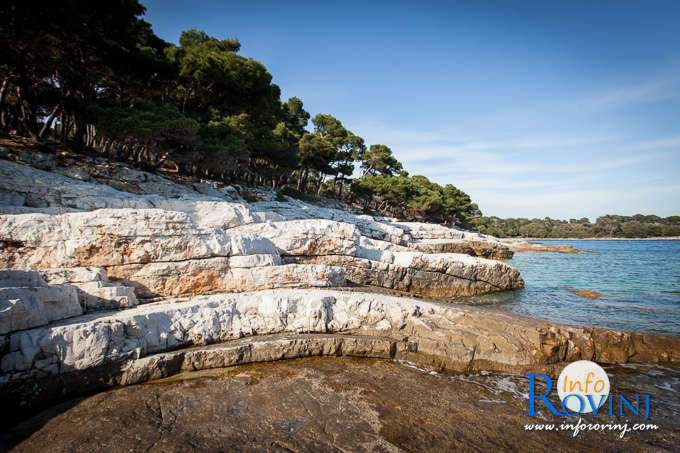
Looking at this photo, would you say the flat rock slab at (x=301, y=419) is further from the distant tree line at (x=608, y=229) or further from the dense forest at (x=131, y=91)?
the distant tree line at (x=608, y=229)

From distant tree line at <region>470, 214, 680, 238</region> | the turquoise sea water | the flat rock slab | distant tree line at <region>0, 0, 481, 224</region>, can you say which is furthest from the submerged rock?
distant tree line at <region>470, 214, 680, 238</region>

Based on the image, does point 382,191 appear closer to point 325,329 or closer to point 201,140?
point 201,140

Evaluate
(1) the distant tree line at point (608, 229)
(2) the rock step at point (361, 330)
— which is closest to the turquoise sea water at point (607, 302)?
(2) the rock step at point (361, 330)

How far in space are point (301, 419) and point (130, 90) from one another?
79.4ft

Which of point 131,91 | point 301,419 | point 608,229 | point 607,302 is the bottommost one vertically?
point 301,419

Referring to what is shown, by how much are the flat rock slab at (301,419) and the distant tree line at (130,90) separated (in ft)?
51.4

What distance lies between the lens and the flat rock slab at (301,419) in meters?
3.10

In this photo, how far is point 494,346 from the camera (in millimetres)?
5555

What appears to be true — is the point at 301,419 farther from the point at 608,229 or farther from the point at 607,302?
the point at 608,229

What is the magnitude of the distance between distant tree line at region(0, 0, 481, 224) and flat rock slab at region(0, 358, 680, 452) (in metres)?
15.7

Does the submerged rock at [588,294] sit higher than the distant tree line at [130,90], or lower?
lower

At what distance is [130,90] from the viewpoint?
19.4m

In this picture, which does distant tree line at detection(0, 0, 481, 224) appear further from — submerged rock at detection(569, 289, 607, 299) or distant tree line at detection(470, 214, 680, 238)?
distant tree line at detection(470, 214, 680, 238)

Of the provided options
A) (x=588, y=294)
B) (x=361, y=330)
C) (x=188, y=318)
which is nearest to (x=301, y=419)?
(x=361, y=330)
